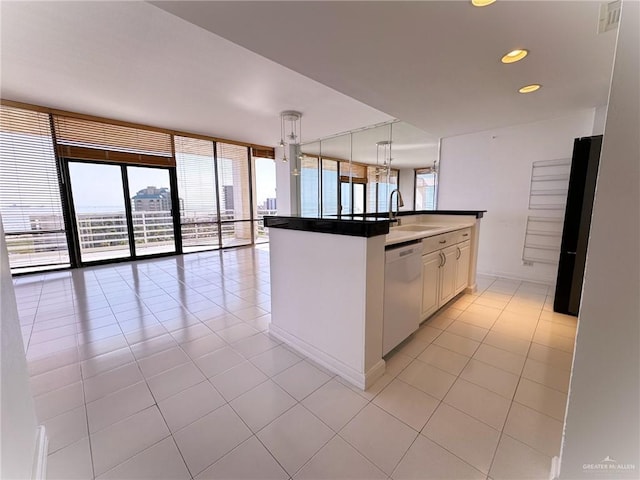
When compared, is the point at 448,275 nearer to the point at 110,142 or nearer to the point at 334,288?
the point at 334,288

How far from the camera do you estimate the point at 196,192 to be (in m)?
6.11

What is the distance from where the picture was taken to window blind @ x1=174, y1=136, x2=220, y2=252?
586 centimetres

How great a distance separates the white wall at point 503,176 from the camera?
11.9 ft

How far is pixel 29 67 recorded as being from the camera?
295 centimetres

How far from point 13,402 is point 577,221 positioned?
414 cm

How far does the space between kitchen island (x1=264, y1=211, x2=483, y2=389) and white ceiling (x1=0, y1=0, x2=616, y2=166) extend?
1279mm

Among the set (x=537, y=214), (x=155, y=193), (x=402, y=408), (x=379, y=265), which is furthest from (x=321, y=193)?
(x=402, y=408)

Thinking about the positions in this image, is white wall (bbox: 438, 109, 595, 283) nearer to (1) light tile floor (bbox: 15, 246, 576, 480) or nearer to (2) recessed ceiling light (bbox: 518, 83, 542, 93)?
(2) recessed ceiling light (bbox: 518, 83, 542, 93)

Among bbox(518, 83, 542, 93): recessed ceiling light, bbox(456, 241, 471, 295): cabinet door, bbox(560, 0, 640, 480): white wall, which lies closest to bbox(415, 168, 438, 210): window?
bbox(456, 241, 471, 295): cabinet door

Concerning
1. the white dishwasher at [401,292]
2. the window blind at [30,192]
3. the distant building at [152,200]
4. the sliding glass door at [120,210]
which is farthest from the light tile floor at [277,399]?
the distant building at [152,200]

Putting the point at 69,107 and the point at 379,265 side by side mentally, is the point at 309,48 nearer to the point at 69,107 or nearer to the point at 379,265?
the point at 379,265

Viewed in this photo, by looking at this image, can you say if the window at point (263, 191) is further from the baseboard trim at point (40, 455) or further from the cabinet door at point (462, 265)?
the baseboard trim at point (40, 455)

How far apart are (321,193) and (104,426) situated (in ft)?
19.4

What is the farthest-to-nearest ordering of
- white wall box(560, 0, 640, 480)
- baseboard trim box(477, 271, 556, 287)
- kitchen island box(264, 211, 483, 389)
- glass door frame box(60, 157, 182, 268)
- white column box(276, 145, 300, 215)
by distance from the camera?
white column box(276, 145, 300, 215), glass door frame box(60, 157, 182, 268), baseboard trim box(477, 271, 556, 287), kitchen island box(264, 211, 483, 389), white wall box(560, 0, 640, 480)
